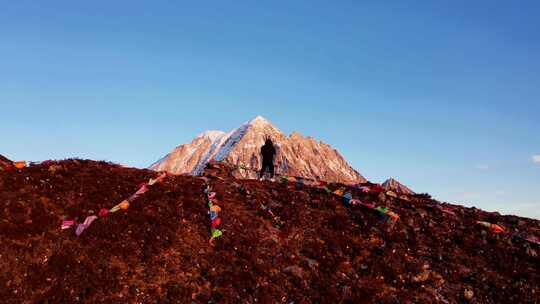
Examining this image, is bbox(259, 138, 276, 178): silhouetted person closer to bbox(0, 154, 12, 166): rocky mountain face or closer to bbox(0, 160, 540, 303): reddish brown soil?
bbox(0, 160, 540, 303): reddish brown soil

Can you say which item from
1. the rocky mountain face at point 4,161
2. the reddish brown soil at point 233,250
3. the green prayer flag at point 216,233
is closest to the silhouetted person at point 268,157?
the reddish brown soil at point 233,250

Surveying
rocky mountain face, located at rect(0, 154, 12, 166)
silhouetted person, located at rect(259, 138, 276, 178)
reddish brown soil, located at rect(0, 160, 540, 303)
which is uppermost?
silhouetted person, located at rect(259, 138, 276, 178)

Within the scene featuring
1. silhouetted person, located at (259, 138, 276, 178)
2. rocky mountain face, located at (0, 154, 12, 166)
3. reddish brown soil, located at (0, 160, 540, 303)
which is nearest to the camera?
reddish brown soil, located at (0, 160, 540, 303)

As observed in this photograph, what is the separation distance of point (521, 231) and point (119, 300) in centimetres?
2383

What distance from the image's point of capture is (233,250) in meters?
21.4

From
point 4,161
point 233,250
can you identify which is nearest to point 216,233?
point 233,250

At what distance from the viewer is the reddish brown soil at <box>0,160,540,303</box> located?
699 inches

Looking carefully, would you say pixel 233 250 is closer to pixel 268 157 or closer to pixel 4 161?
pixel 4 161

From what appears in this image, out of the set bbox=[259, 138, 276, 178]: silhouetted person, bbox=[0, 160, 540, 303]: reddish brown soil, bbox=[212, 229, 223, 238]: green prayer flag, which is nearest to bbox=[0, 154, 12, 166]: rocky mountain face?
bbox=[0, 160, 540, 303]: reddish brown soil

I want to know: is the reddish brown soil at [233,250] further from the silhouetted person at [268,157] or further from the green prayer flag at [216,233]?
the silhouetted person at [268,157]

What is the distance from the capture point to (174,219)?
23.1 meters

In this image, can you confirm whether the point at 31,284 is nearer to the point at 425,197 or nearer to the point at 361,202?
the point at 361,202

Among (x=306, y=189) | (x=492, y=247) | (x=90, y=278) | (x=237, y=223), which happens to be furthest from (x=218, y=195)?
(x=492, y=247)

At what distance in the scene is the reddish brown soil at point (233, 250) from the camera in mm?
17750
